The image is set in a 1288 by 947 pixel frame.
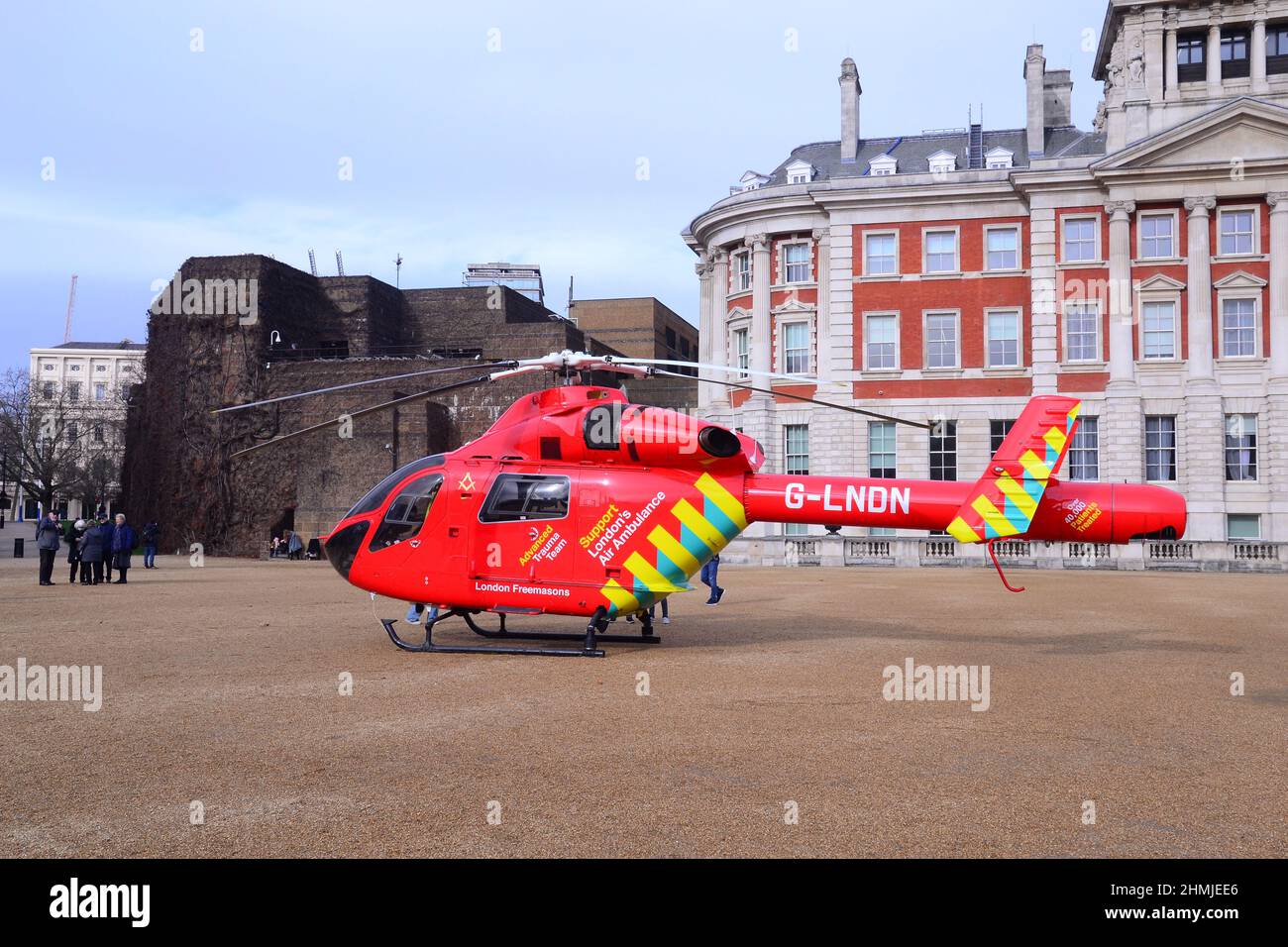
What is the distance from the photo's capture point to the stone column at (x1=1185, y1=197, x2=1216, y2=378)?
4422 centimetres

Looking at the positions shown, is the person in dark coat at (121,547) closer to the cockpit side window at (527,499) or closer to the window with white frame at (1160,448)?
the cockpit side window at (527,499)

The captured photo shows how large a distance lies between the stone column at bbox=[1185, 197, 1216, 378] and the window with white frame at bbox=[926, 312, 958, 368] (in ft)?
31.2

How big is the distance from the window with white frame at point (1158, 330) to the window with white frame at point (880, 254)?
35.1 ft

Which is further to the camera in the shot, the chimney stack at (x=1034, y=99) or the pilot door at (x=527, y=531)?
the chimney stack at (x=1034, y=99)

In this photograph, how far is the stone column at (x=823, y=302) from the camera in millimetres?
48469

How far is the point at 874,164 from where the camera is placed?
49.9 m

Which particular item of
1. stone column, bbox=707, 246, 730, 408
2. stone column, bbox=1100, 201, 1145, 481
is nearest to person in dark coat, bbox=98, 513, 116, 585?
stone column, bbox=707, 246, 730, 408

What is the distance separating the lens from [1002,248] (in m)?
47.4

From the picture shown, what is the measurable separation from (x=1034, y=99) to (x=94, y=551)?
4277 cm

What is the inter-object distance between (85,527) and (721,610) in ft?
62.3

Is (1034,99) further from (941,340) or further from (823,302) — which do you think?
(823,302)

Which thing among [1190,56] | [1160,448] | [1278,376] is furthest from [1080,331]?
[1190,56]

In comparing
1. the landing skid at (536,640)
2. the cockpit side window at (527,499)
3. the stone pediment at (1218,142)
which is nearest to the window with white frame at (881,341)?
the stone pediment at (1218,142)

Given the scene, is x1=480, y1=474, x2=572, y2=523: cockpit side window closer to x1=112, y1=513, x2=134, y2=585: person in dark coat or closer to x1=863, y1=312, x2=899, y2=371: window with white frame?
x1=112, y1=513, x2=134, y2=585: person in dark coat
